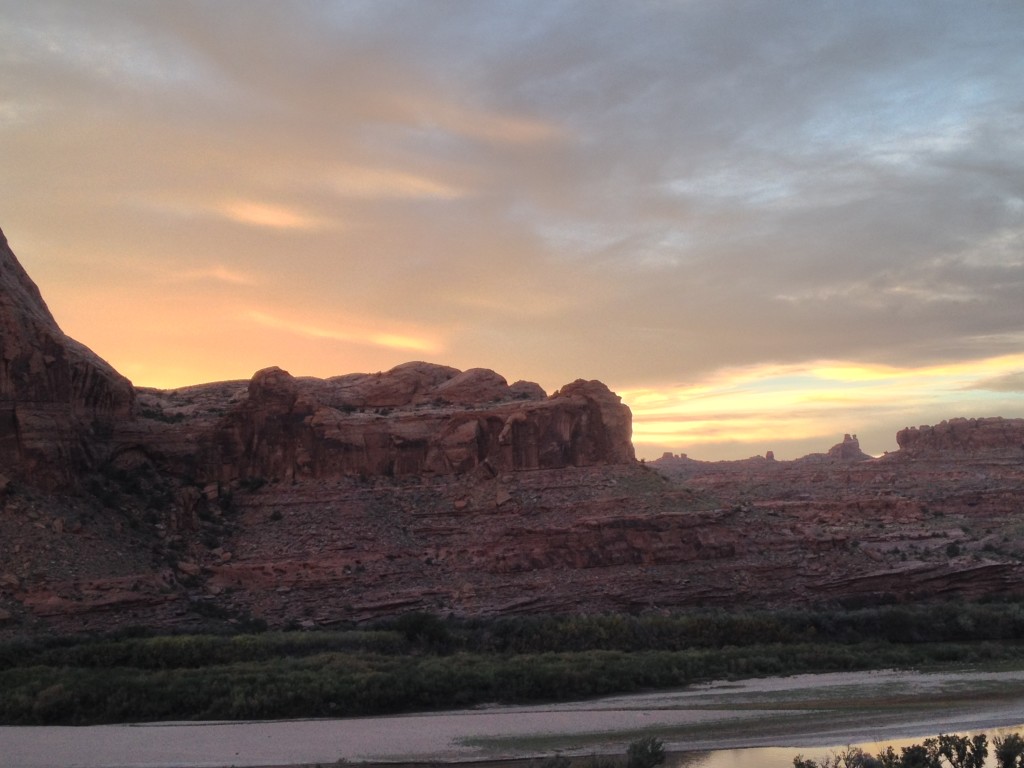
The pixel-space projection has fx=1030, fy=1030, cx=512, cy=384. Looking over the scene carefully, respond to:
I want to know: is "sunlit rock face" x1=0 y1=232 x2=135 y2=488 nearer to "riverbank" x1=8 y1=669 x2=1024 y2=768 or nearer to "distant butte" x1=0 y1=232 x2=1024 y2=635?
"distant butte" x1=0 y1=232 x2=1024 y2=635

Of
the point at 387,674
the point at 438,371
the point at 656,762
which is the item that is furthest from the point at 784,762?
the point at 438,371

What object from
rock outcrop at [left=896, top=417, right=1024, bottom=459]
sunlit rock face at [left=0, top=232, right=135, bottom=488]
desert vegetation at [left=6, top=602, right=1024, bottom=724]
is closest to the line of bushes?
desert vegetation at [left=6, top=602, right=1024, bottom=724]

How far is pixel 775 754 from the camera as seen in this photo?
845 inches

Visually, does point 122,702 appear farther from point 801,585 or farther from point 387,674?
point 801,585

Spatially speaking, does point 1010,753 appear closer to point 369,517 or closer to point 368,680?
point 368,680

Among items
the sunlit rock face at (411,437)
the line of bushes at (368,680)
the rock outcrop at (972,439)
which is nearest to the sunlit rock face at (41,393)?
the sunlit rock face at (411,437)

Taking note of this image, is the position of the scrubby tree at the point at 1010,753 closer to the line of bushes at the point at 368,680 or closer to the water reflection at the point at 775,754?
the water reflection at the point at 775,754

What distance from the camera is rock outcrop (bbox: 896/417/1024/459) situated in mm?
77625

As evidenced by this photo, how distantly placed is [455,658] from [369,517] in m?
11.4

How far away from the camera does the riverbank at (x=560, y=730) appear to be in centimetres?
2231

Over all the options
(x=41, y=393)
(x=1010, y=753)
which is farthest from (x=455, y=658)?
(x=41, y=393)

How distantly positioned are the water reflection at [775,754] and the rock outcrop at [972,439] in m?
59.9

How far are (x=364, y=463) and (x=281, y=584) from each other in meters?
8.43

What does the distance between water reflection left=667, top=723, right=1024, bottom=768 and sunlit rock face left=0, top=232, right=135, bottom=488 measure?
27195 millimetres
